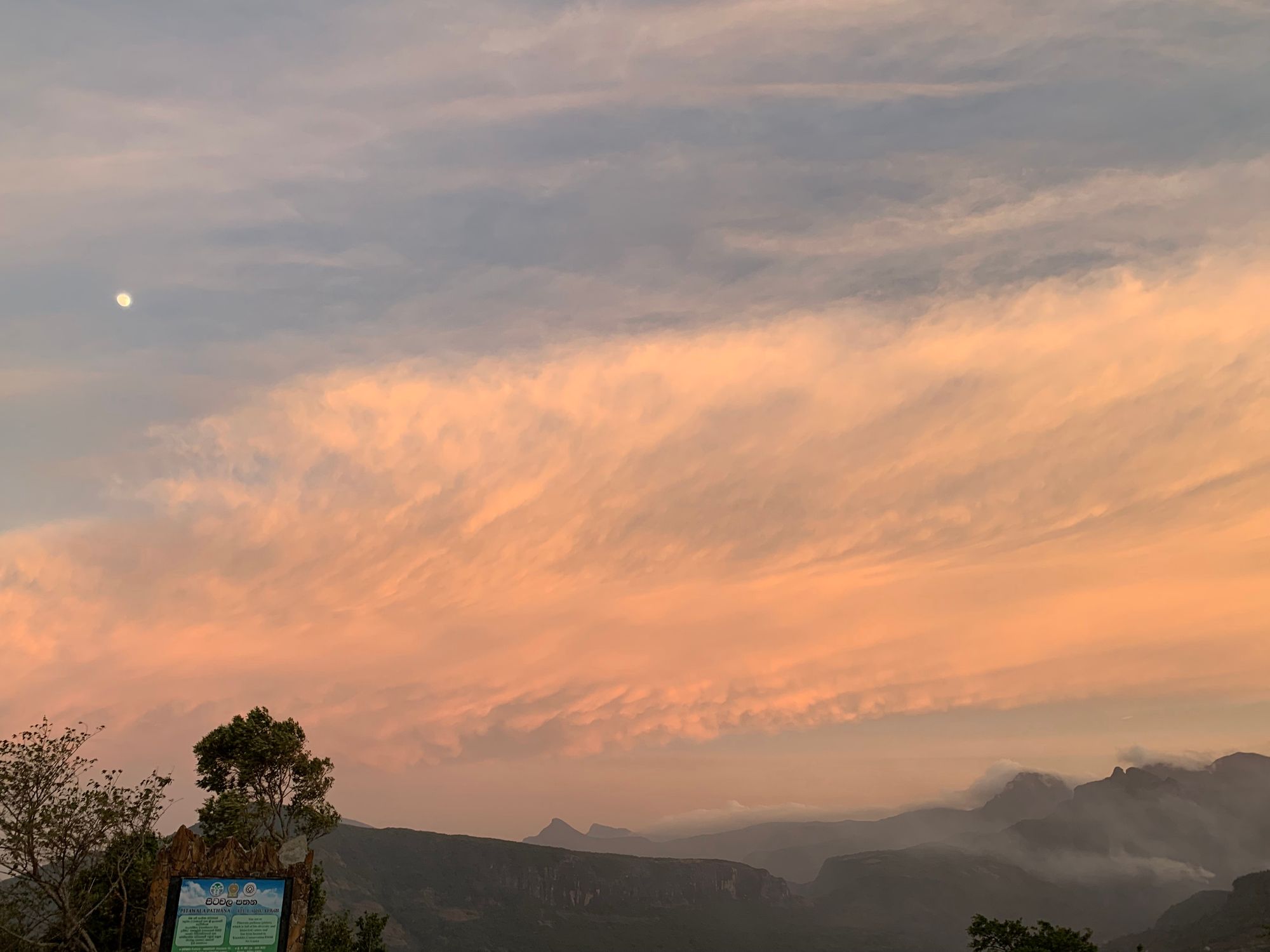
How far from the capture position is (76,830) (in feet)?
135

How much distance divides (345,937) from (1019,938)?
161 feet

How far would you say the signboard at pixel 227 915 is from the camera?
36656 millimetres

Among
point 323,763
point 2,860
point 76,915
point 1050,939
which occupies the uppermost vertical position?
point 323,763

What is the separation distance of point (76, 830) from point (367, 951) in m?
23.5

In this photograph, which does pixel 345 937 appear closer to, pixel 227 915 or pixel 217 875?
pixel 227 915

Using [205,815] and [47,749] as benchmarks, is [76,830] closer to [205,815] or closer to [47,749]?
[47,749]

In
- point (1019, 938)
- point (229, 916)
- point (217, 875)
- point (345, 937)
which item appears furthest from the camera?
point (1019, 938)

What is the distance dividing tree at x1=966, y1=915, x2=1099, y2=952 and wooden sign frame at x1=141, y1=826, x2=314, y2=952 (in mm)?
45360

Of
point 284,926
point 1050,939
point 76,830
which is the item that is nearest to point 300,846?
point 284,926

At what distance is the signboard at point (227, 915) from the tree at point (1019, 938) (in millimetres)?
46230

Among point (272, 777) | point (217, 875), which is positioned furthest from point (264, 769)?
point (217, 875)

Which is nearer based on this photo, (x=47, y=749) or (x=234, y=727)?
(x=47, y=749)

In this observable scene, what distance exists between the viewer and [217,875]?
37844 mm

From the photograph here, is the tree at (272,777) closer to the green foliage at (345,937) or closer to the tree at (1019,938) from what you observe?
the green foliage at (345,937)
